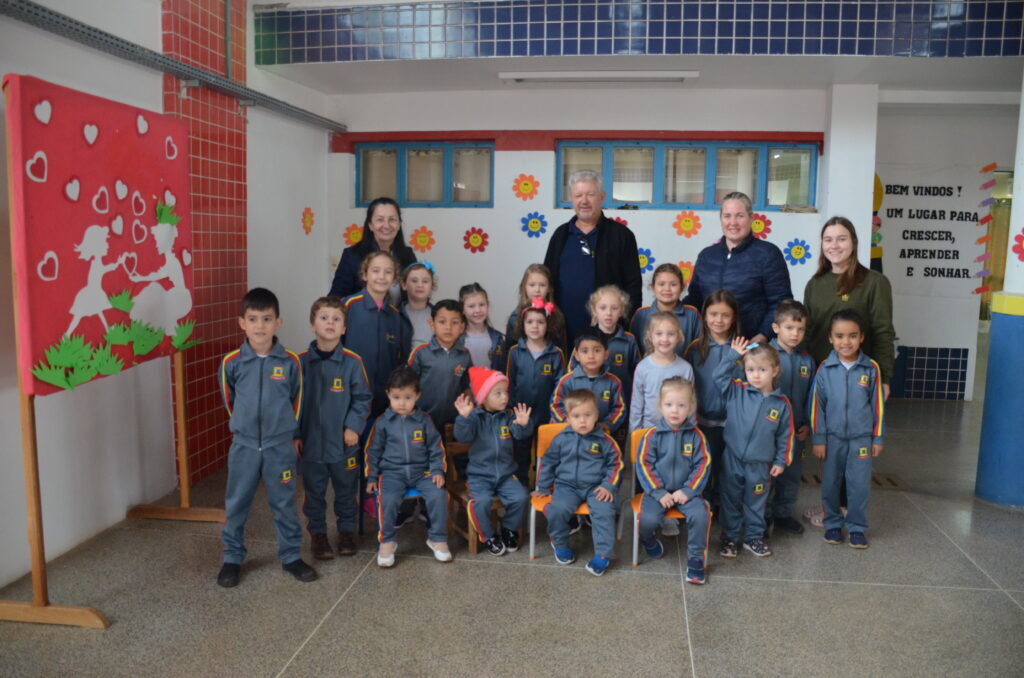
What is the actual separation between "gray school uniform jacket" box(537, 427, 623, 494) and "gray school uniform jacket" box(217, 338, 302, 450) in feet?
3.48

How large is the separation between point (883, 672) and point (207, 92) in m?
3.82

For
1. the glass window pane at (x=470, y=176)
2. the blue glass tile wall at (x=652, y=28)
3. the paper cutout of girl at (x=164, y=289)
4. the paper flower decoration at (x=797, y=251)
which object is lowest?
the paper cutout of girl at (x=164, y=289)

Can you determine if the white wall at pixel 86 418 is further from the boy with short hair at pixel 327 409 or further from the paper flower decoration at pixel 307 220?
the paper flower decoration at pixel 307 220

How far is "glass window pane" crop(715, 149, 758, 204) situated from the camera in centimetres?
538

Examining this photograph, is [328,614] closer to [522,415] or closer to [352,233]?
[522,415]

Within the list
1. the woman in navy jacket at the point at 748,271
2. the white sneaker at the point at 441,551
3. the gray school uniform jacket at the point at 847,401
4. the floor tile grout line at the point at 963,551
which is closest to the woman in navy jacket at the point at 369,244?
the white sneaker at the point at 441,551

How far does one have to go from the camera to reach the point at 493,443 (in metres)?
3.22

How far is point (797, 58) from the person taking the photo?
14.0ft

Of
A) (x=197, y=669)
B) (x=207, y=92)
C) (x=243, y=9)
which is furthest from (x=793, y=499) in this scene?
(x=243, y=9)

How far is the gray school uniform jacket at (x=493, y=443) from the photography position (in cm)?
323

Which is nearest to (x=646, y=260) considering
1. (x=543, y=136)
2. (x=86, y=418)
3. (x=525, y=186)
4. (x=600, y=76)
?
(x=525, y=186)

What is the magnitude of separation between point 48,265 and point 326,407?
1107mm

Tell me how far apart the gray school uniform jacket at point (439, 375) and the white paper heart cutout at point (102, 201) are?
52.3 inches

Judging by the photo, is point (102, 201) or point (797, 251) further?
point (797, 251)
